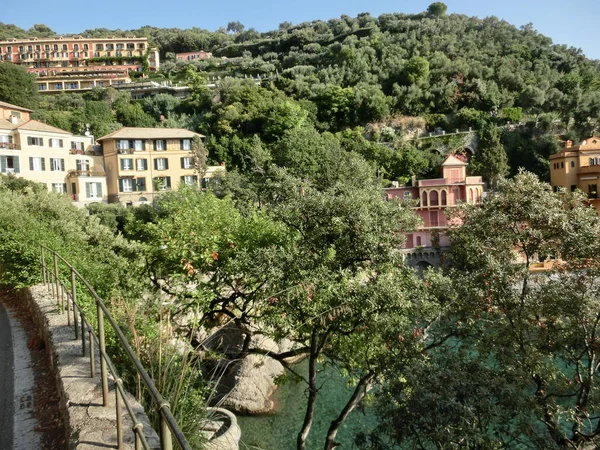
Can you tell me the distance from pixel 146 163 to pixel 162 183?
2601 millimetres

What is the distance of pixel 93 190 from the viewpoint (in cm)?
4619

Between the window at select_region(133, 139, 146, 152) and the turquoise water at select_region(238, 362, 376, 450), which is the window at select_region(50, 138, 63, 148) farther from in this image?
the turquoise water at select_region(238, 362, 376, 450)

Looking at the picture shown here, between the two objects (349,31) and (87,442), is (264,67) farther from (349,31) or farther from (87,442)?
(87,442)

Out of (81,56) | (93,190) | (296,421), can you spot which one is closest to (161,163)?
(93,190)

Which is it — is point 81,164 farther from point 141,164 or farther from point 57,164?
point 141,164

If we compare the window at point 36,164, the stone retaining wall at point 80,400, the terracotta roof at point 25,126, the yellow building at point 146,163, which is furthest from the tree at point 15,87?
the stone retaining wall at point 80,400

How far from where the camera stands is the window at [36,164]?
4266 centimetres

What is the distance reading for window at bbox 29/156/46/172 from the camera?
4266cm

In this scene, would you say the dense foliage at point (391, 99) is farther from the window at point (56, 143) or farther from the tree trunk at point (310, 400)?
the tree trunk at point (310, 400)

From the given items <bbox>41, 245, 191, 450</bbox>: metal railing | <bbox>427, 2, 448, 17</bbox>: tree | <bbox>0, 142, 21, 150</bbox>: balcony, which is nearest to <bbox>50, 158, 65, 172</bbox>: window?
<bbox>0, 142, 21, 150</bbox>: balcony

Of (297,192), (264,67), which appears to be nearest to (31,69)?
(264,67)

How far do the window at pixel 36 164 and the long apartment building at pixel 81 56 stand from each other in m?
48.6

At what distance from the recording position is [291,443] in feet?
47.1

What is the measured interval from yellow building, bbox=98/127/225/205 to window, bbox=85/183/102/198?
1.63 metres
